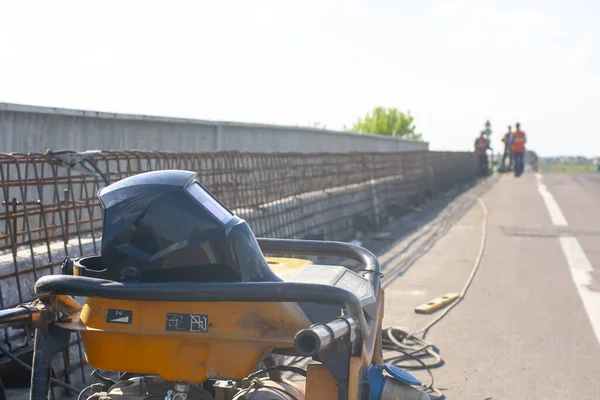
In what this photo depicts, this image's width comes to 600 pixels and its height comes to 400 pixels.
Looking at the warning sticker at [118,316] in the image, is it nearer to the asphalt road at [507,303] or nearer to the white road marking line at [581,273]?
the asphalt road at [507,303]

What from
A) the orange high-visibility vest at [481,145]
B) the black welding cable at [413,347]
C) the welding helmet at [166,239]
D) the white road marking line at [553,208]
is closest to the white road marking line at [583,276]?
the black welding cable at [413,347]

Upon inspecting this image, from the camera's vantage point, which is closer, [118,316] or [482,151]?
[118,316]

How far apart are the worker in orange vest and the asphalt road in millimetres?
23492

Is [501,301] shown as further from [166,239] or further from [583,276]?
[166,239]

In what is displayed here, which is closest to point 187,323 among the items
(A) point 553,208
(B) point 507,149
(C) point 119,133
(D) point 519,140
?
(C) point 119,133

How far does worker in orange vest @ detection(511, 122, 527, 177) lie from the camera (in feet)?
142

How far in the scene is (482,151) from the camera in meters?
47.7

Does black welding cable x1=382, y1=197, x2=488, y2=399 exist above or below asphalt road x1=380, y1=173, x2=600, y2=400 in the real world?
above

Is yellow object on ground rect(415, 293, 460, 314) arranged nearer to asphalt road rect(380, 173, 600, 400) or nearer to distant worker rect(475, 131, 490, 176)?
asphalt road rect(380, 173, 600, 400)

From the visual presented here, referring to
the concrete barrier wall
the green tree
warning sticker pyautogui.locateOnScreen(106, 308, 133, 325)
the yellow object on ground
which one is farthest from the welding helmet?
the green tree

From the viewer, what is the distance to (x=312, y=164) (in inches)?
561

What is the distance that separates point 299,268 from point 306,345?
1525mm

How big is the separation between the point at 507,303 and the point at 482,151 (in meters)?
38.6

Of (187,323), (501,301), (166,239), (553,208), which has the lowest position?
(553,208)
